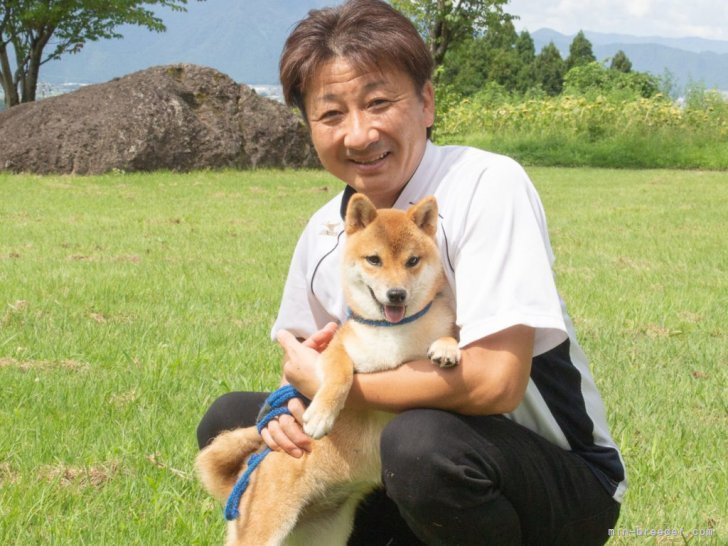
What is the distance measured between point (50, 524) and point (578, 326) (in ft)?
12.3

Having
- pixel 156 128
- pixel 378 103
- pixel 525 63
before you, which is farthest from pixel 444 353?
pixel 525 63

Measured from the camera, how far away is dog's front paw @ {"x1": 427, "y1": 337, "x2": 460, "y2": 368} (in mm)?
2271

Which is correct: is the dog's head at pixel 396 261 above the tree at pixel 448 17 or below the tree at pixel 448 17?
below

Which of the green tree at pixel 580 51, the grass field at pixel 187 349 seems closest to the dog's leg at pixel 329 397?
the grass field at pixel 187 349

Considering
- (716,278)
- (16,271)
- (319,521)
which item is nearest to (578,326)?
(716,278)

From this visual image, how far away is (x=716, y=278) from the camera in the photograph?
732cm

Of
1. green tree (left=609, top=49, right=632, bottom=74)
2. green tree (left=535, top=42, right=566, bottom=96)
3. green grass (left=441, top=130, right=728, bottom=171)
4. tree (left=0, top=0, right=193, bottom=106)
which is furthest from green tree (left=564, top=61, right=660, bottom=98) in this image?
tree (left=0, top=0, right=193, bottom=106)

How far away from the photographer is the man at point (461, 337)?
228 centimetres

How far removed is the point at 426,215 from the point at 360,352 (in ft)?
1.38

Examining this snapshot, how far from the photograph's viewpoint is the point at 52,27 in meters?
23.1

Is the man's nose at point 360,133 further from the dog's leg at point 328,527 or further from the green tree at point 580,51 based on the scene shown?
the green tree at point 580,51

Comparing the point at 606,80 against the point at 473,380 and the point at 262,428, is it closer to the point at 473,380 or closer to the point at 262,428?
the point at 262,428

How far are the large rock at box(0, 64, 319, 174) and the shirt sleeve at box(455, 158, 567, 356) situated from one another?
46.3ft

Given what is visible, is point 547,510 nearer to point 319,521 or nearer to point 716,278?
point 319,521
